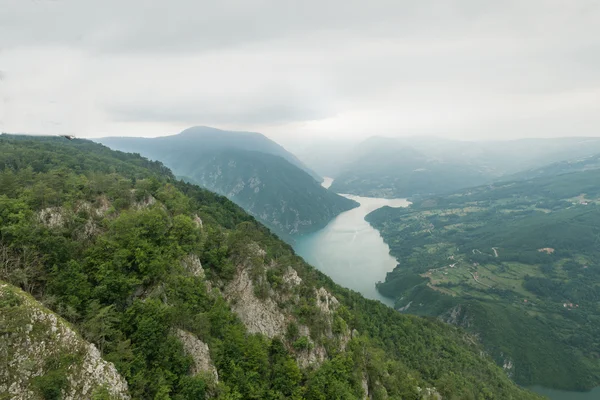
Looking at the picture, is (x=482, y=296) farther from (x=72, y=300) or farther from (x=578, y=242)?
(x=72, y=300)

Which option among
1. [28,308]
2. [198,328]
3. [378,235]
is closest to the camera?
[28,308]

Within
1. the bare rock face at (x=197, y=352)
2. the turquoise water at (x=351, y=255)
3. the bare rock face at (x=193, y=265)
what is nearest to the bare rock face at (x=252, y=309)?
the bare rock face at (x=193, y=265)

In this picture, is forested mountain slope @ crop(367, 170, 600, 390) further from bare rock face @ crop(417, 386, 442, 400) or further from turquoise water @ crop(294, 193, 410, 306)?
bare rock face @ crop(417, 386, 442, 400)

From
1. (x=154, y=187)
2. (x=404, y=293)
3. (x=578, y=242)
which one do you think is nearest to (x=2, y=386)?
(x=154, y=187)

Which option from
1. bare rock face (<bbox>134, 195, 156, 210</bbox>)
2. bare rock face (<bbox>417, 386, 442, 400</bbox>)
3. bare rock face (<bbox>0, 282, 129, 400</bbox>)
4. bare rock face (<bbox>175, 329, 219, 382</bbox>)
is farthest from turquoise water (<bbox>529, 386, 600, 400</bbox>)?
bare rock face (<bbox>0, 282, 129, 400</bbox>)

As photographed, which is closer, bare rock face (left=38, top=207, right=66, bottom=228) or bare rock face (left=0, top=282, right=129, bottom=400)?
bare rock face (left=0, top=282, right=129, bottom=400)

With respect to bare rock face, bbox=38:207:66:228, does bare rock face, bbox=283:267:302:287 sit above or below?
below

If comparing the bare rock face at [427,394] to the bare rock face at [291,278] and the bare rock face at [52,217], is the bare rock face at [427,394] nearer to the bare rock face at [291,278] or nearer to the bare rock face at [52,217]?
the bare rock face at [291,278]

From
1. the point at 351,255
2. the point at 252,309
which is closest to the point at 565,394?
the point at 351,255
